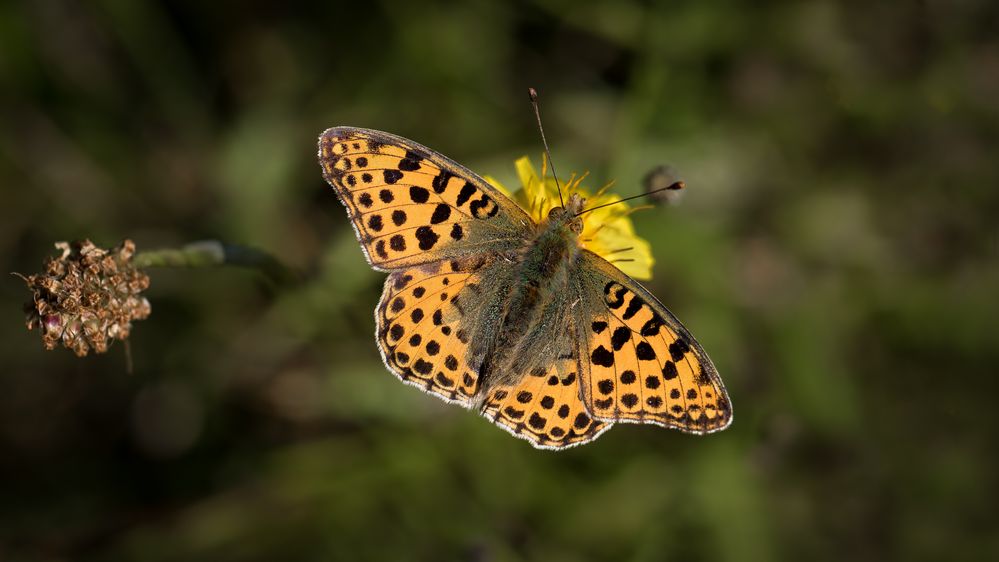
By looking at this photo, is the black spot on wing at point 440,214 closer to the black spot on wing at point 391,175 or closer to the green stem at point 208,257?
the black spot on wing at point 391,175

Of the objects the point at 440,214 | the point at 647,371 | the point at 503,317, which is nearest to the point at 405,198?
the point at 440,214

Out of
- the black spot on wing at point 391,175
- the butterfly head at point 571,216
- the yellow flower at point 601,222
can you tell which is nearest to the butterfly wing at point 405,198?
the black spot on wing at point 391,175

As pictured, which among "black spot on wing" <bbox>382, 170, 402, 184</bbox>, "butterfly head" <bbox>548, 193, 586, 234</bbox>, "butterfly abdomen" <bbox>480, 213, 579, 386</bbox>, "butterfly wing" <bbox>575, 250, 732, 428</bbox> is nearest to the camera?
"butterfly wing" <bbox>575, 250, 732, 428</bbox>

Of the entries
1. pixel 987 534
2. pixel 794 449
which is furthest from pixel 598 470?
pixel 987 534

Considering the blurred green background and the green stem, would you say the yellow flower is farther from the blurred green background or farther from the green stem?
the green stem

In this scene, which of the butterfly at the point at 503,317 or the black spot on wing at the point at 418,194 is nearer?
the butterfly at the point at 503,317

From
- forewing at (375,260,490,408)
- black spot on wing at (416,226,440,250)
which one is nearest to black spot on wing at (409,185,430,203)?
black spot on wing at (416,226,440,250)
